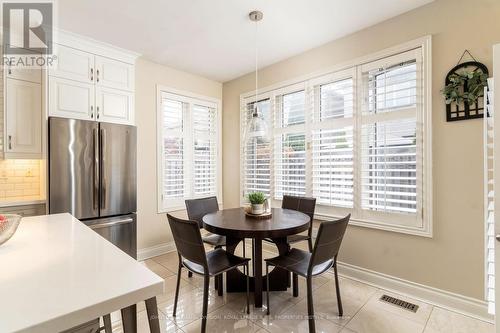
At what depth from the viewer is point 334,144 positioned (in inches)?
122

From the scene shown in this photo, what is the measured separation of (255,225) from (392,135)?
1717 millimetres

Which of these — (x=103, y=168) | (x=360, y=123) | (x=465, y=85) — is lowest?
(x=103, y=168)

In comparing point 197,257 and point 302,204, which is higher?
point 302,204

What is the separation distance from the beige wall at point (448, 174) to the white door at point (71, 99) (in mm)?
3213

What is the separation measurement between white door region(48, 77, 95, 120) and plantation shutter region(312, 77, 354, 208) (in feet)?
9.04

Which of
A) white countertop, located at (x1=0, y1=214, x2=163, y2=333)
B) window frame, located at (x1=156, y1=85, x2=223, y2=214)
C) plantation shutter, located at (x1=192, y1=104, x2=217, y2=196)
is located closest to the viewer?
white countertop, located at (x1=0, y1=214, x2=163, y2=333)

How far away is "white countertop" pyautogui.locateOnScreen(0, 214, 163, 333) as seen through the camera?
69cm

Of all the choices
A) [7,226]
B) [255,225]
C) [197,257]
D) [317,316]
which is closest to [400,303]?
[317,316]

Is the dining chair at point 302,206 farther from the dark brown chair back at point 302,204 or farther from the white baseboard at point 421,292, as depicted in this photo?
the white baseboard at point 421,292

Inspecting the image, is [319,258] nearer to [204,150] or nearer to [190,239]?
[190,239]

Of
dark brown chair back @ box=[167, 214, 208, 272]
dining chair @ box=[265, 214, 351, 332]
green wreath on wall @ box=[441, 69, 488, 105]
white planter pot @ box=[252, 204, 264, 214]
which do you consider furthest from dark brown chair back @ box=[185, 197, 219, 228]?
green wreath on wall @ box=[441, 69, 488, 105]

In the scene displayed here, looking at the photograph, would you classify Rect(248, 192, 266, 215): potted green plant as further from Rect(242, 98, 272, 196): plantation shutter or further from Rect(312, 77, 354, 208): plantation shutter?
Rect(242, 98, 272, 196): plantation shutter

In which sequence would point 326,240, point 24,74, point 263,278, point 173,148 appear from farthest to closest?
1. point 173,148
2. point 24,74
3. point 263,278
4. point 326,240

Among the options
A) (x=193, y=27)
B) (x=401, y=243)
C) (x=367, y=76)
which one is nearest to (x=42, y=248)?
(x=193, y=27)
